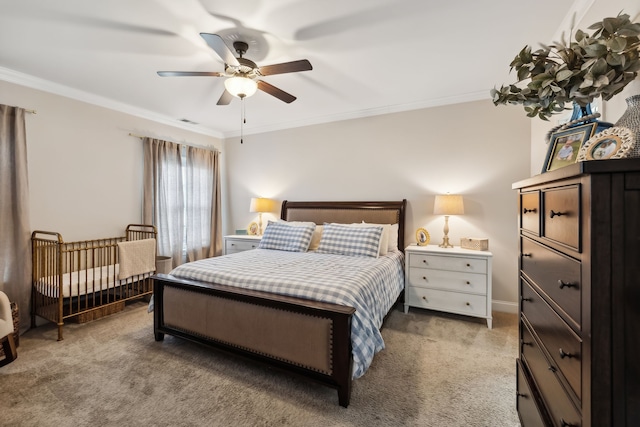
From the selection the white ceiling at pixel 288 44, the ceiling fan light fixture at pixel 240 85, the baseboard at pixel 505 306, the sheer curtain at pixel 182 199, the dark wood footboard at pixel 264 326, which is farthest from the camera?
the sheer curtain at pixel 182 199

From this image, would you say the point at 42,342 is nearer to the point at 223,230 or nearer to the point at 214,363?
the point at 214,363

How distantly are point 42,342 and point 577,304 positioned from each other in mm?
3836

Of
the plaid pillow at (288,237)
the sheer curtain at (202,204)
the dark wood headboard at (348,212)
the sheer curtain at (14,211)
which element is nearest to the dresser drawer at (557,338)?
the dark wood headboard at (348,212)

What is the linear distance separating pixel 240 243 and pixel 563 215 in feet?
13.0

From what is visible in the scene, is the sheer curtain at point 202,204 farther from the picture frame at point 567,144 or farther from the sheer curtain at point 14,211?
the picture frame at point 567,144

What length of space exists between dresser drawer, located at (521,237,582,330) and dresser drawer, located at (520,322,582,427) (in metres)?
0.27

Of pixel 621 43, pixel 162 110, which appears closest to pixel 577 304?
pixel 621 43

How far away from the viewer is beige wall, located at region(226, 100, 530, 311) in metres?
3.22

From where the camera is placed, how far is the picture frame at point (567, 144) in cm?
110

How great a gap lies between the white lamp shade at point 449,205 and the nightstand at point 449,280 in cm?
42

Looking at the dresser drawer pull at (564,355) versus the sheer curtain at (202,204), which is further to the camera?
the sheer curtain at (202,204)

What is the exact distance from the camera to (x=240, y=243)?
4.31 meters

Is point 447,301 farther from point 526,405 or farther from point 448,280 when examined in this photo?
point 526,405

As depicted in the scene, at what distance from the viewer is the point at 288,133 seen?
4.56 meters
